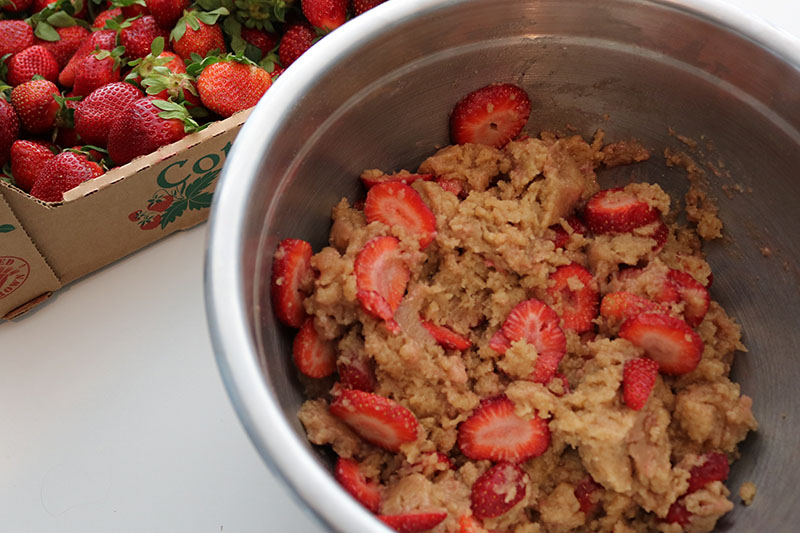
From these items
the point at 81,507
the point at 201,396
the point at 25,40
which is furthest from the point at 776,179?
the point at 25,40

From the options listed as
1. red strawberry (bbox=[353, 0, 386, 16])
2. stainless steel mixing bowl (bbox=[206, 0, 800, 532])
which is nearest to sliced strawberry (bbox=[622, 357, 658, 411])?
stainless steel mixing bowl (bbox=[206, 0, 800, 532])

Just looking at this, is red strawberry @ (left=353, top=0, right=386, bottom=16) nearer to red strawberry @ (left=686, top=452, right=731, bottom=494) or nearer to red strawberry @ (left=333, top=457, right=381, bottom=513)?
red strawberry @ (left=333, top=457, right=381, bottom=513)

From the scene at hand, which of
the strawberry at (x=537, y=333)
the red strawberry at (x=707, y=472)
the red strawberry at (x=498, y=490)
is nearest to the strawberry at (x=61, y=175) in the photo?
the strawberry at (x=537, y=333)

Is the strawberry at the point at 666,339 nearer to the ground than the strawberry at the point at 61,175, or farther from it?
nearer to the ground

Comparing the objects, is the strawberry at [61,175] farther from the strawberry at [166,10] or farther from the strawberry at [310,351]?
the strawberry at [310,351]

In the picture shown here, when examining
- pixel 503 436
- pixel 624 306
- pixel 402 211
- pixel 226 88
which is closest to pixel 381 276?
pixel 402 211
